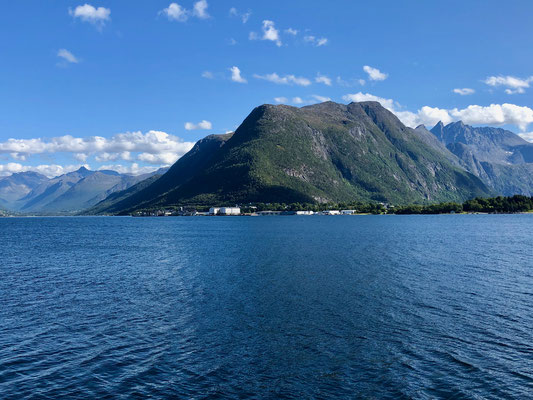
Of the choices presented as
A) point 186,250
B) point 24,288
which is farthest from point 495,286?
point 186,250

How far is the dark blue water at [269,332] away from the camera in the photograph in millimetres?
27641

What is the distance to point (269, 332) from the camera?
38.5 m

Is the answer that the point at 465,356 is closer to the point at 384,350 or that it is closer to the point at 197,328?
the point at 384,350

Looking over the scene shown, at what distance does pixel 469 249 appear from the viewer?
103m

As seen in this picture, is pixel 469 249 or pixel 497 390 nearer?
pixel 497 390

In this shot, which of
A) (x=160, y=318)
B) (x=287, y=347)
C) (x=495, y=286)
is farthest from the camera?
(x=495, y=286)

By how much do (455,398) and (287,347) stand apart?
13733 mm

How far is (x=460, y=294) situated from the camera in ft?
174

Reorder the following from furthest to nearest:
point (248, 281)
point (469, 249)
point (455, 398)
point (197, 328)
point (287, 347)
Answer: point (469, 249)
point (248, 281)
point (197, 328)
point (287, 347)
point (455, 398)

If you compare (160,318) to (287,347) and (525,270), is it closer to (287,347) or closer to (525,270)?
(287,347)

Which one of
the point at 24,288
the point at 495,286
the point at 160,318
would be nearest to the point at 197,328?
the point at 160,318

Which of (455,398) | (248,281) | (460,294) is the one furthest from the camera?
(248,281)

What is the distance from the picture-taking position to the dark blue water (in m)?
27.6

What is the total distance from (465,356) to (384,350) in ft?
20.7
